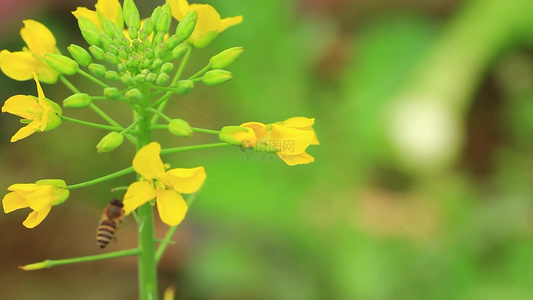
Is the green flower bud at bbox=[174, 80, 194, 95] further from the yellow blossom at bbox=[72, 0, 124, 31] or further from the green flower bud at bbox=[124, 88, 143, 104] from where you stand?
the yellow blossom at bbox=[72, 0, 124, 31]

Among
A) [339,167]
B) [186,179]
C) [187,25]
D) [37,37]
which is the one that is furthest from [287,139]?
[339,167]

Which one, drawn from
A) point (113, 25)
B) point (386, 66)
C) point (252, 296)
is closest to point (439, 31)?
point (386, 66)

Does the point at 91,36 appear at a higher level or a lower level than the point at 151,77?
higher

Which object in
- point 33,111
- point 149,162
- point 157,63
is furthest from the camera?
point 157,63

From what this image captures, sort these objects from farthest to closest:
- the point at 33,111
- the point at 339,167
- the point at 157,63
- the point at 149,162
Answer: the point at 339,167 < the point at 157,63 < the point at 33,111 < the point at 149,162

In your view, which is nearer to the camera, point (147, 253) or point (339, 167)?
point (147, 253)

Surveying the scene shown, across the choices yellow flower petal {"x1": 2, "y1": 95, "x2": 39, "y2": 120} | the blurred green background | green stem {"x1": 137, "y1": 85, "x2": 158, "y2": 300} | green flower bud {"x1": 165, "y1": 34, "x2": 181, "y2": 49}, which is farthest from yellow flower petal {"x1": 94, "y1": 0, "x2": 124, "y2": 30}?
the blurred green background

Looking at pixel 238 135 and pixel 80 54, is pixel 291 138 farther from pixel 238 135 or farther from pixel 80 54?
pixel 80 54

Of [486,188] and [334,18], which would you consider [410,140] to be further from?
[334,18]
